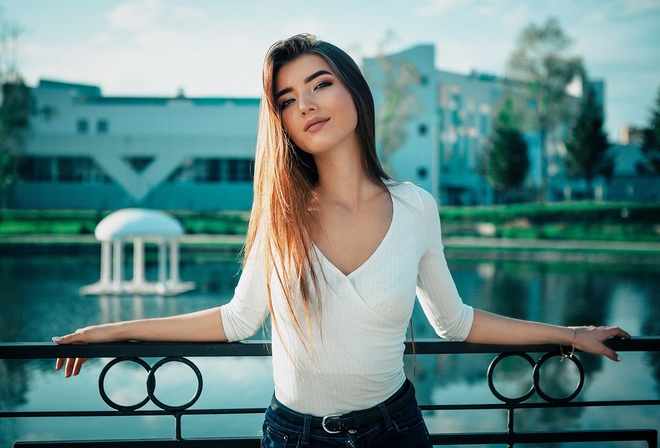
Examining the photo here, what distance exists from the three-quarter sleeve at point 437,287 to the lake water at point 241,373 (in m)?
1.96

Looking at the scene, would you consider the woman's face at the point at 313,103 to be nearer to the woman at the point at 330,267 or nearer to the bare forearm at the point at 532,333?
the woman at the point at 330,267

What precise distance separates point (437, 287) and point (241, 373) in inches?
222

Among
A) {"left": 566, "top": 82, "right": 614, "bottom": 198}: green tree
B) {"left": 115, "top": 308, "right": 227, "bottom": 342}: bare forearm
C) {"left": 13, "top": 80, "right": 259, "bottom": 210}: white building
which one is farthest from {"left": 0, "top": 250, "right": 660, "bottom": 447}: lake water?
{"left": 13, "top": 80, "right": 259, "bottom": 210}: white building

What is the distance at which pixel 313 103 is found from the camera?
158 cm

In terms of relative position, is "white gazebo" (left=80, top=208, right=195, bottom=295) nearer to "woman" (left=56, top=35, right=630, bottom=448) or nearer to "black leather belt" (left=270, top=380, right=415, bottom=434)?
"woman" (left=56, top=35, right=630, bottom=448)

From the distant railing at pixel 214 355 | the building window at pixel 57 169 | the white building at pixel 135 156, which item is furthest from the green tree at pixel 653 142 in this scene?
the distant railing at pixel 214 355

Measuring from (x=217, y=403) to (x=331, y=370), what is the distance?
4610 mm

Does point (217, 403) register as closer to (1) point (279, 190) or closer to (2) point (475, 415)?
(2) point (475, 415)

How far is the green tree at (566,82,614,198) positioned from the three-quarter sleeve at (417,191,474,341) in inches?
1363

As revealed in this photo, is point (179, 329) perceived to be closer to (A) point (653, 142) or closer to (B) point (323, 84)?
(B) point (323, 84)

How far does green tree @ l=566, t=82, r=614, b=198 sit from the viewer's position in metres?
33.6

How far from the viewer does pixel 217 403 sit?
5805mm

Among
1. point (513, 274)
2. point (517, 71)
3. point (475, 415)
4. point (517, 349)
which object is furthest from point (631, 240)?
point (517, 349)

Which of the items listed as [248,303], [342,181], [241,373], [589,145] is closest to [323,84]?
[342,181]
